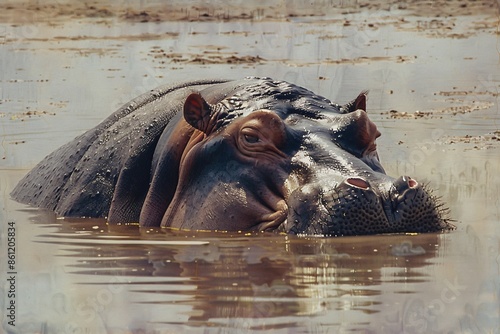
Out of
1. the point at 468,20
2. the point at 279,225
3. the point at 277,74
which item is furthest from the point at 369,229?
the point at 468,20

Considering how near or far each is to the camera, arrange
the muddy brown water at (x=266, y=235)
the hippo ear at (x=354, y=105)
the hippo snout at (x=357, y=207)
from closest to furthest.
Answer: the muddy brown water at (x=266, y=235)
the hippo snout at (x=357, y=207)
the hippo ear at (x=354, y=105)

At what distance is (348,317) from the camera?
738 centimetres

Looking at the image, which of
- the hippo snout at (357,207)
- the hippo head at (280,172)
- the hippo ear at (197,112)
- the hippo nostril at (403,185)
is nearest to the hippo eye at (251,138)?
the hippo head at (280,172)

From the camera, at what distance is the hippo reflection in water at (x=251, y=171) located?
9453 mm

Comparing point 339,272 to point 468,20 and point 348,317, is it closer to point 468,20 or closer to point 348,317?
point 348,317

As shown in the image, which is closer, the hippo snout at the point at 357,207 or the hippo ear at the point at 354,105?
the hippo snout at the point at 357,207

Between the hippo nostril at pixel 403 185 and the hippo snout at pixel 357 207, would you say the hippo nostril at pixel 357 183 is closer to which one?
the hippo snout at pixel 357 207

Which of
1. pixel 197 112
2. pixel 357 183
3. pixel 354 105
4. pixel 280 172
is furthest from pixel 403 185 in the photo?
pixel 197 112

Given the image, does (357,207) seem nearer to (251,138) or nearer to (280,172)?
(280,172)

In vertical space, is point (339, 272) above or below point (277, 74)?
above

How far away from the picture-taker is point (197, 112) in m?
10.4

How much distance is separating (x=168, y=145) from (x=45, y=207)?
193 centimetres

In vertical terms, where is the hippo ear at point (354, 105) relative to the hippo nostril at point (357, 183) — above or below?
above

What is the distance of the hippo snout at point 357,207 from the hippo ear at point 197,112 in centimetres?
117
